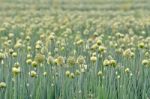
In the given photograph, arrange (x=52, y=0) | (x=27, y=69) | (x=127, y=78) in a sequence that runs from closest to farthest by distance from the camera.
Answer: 1. (x=127, y=78)
2. (x=27, y=69)
3. (x=52, y=0)

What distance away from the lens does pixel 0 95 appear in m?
3.83

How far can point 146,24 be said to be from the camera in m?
9.91

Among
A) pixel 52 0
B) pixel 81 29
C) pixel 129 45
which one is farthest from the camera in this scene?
pixel 52 0

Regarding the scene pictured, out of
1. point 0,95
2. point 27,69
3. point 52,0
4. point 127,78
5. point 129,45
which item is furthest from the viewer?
point 52,0

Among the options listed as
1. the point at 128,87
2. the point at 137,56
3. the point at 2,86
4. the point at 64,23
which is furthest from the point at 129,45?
the point at 64,23

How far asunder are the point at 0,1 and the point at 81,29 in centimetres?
1156

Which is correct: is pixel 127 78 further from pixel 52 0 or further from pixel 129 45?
pixel 52 0

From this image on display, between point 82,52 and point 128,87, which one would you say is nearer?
point 128,87

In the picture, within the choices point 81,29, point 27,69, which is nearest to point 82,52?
point 27,69

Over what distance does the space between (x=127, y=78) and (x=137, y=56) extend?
4.71 feet

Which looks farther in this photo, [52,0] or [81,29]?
[52,0]

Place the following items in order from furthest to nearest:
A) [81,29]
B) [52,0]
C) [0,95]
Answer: [52,0] → [81,29] → [0,95]

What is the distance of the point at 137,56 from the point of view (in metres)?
5.59

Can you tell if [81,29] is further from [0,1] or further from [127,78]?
[0,1]
